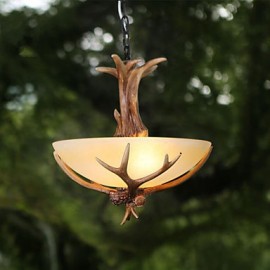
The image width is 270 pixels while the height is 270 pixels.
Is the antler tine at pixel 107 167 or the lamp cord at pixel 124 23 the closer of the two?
the antler tine at pixel 107 167

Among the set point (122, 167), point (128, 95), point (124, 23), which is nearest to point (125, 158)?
point (122, 167)

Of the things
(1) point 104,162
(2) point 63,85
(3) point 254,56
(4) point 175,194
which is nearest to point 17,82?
(2) point 63,85

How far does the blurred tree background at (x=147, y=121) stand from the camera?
3484mm

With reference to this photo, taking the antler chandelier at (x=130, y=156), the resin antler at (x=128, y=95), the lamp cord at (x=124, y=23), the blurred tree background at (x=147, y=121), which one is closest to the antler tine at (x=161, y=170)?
the antler chandelier at (x=130, y=156)

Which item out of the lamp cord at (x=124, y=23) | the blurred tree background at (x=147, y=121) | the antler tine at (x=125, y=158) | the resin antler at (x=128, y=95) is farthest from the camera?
the blurred tree background at (x=147, y=121)

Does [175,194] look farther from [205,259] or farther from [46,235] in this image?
[46,235]

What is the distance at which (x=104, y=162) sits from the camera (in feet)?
4.02

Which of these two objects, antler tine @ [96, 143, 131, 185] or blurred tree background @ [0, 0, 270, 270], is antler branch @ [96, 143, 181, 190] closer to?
antler tine @ [96, 143, 131, 185]

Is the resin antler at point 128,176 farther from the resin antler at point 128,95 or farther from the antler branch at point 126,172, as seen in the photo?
the resin antler at point 128,95

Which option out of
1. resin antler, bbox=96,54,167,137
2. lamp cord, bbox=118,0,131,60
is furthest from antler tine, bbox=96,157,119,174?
lamp cord, bbox=118,0,131,60

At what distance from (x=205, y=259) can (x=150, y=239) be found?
0.34m

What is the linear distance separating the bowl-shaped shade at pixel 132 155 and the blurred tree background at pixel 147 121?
7.12 feet

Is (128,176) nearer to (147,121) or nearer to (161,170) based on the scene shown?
(161,170)

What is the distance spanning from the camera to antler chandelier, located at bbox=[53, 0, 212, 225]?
1215 mm
